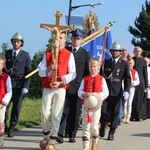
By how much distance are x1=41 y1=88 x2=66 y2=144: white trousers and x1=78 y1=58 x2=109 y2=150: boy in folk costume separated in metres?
0.37

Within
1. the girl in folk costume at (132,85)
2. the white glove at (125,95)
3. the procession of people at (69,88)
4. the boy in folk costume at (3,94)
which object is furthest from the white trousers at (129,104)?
the boy in folk costume at (3,94)

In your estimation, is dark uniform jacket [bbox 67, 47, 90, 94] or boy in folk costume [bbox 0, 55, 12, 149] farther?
dark uniform jacket [bbox 67, 47, 90, 94]

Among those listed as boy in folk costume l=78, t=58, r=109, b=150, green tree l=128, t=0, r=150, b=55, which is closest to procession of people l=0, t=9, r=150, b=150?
boy in folk costume l=78, t=58, r=109, b=150

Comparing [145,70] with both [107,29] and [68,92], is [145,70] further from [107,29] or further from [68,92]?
[68,92]

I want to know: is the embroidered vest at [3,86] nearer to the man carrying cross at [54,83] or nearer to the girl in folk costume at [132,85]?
the man carrying cross at [54,83]

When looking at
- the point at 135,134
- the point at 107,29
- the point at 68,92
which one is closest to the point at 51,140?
the point at 68,92

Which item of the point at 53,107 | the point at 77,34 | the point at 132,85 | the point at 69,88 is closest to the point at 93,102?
the point at 53,107

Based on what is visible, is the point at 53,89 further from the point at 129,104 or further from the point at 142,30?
the point at 142,30

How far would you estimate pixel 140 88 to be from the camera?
1396 centimetres

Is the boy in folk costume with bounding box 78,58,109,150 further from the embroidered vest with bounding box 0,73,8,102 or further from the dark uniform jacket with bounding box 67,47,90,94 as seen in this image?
the embroidered vest with bounding box 0,73,8,102

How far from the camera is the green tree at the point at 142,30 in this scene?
53438 millimetres

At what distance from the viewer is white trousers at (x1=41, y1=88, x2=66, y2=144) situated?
25.5ft

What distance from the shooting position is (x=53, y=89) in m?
7.83

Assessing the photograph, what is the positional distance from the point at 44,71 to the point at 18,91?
1.75 m
